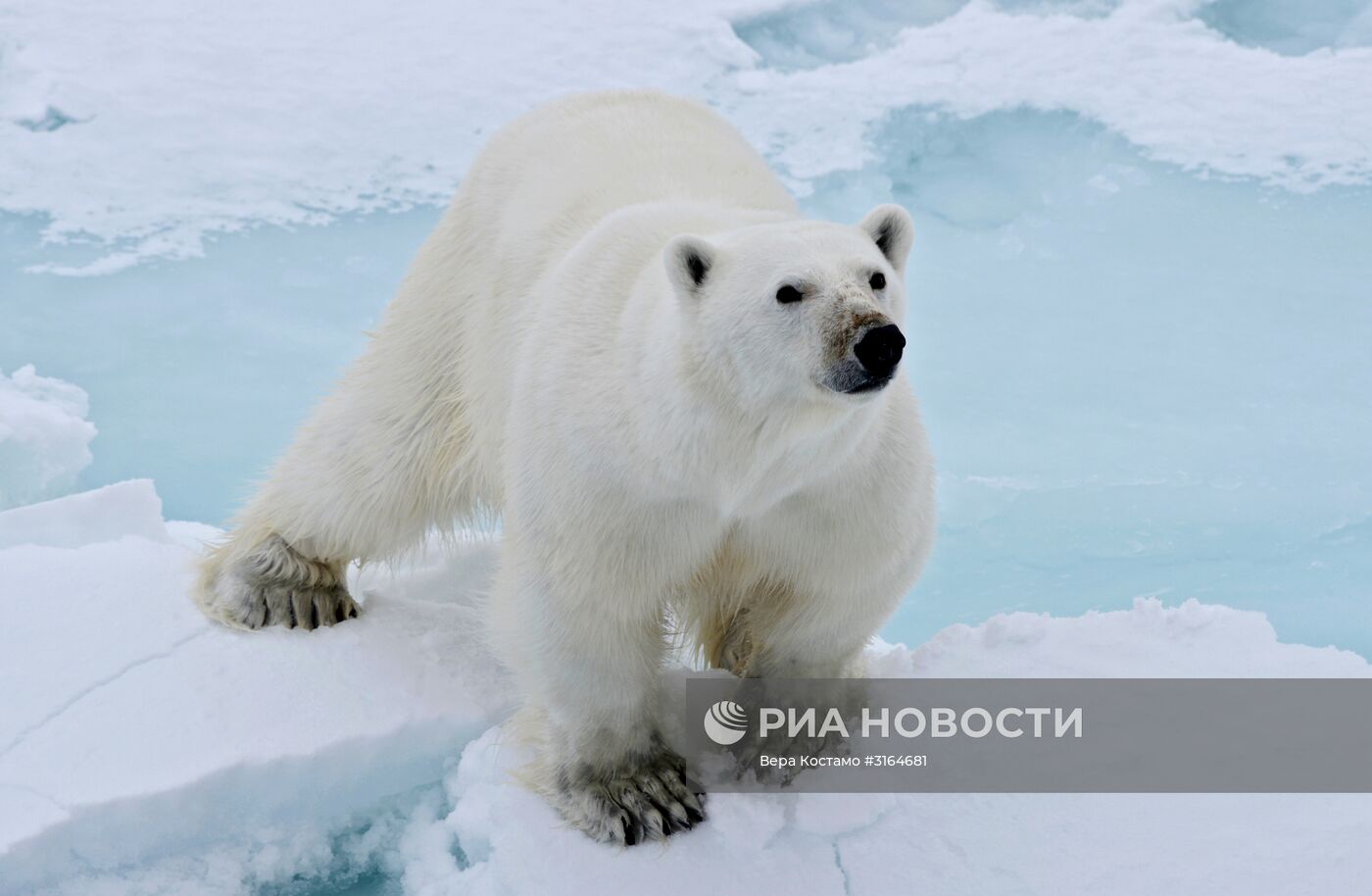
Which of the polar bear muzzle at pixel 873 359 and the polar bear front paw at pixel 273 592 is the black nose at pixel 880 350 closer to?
the polar bear muzzle at pixel 873 359

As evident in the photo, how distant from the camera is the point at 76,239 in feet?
33.5

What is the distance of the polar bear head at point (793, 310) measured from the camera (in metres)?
2.02

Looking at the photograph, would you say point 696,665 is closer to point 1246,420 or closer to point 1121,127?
point 1246,420

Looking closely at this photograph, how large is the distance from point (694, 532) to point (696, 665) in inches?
44.2

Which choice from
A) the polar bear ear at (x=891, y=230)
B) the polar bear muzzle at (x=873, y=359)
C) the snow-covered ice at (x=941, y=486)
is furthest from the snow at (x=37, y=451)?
the polar bear muzzle at (x=873, y=359)

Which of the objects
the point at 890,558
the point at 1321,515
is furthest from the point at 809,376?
the point at 1321,515

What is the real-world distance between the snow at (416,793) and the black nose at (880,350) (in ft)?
4.03

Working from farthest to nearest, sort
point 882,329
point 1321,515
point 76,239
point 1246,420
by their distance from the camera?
point 76,239
point 1246,420
point 1321,515
point 882,329

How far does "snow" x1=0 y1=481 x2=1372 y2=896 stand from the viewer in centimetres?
272

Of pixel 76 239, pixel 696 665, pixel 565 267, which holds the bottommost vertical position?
pixel 76 239

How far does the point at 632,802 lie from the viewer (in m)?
2.82

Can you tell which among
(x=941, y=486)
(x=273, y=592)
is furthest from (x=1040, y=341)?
(x=273, y=592)

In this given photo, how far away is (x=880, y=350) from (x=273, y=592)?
2.28 meters

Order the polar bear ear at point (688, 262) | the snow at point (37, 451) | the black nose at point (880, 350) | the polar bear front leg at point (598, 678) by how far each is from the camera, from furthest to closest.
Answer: the snow at point (37, 451)
the polar bear front leg at point (598, 678)
the polar bear ear at point (688, 262)
the black nose at point (880, 350)
